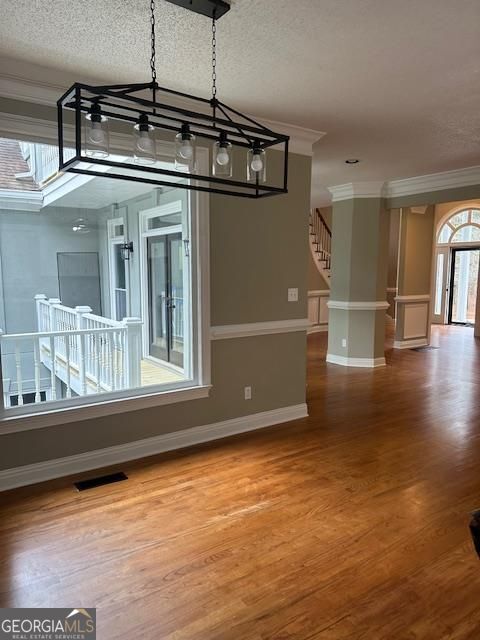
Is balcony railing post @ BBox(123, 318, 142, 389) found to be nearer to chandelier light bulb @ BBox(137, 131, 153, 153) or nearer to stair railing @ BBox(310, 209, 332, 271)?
chandelier light bulb @ BBox(137, 131, 153, 153)

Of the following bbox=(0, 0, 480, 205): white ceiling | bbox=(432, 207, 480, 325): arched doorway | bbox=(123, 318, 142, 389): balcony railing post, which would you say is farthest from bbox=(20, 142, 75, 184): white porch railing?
bbox=(432, 207, 480, 325): arched doorway

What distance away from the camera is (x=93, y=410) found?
3086mm

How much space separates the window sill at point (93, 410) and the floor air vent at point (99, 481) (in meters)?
0.42

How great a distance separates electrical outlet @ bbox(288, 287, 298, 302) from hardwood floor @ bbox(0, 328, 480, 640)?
122cm

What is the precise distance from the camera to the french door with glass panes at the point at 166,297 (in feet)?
12.2

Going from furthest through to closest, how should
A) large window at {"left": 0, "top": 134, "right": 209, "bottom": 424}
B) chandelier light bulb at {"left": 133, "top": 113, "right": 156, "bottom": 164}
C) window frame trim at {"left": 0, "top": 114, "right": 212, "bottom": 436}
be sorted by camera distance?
large window at {"left": 0, "top": 134, "right": 209, "bottom": 424}, window frame trim at {"left": 0, "top": 114, "right": 212, "bottom": 436}, chandelier light bulb at {"left": 133, "top": 113, "right": 156, "bottom": 164}

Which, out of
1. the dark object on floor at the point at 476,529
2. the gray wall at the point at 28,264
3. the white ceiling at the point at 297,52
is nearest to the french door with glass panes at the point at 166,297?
the gray wall at the point at 28,264

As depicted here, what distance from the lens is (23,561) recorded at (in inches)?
83.9

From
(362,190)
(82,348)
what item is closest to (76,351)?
(82,348)

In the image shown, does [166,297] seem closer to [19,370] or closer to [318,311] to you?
[19,370]

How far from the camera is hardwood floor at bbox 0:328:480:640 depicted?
181 centimetres

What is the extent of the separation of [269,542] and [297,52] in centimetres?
270

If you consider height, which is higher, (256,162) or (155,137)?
(155,137)

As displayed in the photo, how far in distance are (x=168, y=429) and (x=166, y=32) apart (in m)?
2.67
